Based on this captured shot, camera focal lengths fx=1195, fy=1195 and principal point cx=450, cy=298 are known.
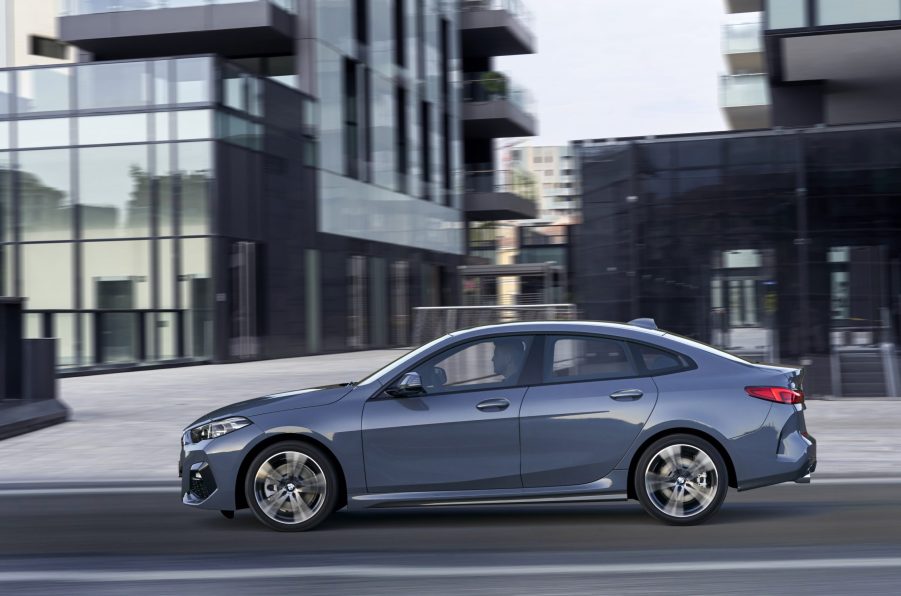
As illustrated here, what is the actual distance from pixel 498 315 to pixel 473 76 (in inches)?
1243

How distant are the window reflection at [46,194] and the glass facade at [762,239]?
12926 millimetres

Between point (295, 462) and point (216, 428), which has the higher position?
point (216, 428)

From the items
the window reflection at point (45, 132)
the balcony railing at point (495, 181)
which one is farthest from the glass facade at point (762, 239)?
the balcony railing at point (495, 181)

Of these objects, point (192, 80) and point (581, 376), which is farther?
point (192, 80)

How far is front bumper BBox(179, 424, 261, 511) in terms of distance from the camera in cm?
736

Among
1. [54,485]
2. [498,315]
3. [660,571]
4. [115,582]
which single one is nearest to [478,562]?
[660,571]

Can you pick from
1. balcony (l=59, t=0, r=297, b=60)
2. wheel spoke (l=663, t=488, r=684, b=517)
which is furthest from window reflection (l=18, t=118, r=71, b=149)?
wheel spoke (l=663, t=488, r=684, b=517)

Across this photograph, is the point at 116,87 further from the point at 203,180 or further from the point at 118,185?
the point at 203,180

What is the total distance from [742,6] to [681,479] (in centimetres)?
3592

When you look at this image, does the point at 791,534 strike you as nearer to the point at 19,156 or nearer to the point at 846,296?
the point at 846,296

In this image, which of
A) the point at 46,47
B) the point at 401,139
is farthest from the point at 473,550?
the point at 46,47

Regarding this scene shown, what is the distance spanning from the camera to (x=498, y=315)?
18688 millimetres

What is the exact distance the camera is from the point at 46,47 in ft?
124

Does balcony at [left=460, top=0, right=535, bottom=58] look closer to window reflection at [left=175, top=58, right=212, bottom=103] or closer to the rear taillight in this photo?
window reflection at [left=175, top=58, right=212, bottom=103]
